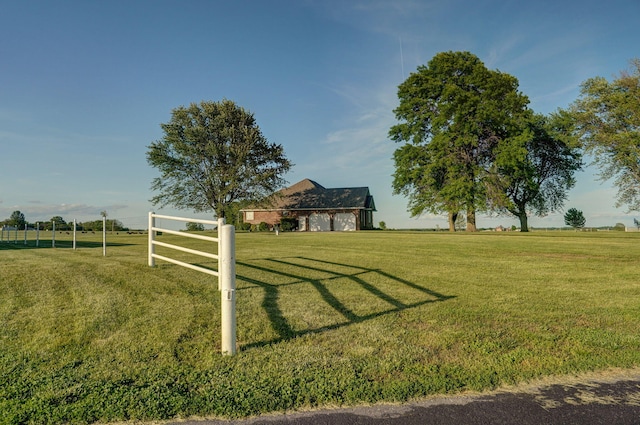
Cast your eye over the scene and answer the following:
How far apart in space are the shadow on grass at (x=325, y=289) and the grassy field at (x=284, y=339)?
0.15 feet

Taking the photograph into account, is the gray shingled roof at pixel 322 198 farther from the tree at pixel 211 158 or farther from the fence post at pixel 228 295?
the fence post at pixel 228 295

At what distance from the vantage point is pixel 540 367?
4.00 meters

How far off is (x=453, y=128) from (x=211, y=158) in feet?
84.4

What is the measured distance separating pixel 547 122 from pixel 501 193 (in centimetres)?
1446

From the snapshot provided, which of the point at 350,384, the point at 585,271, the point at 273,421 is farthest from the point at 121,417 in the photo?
the point at 585,271

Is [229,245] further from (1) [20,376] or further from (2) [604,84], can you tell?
(2) [604,84]

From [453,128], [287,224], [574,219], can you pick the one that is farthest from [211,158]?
[574,219]

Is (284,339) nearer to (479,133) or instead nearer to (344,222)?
(479,133)

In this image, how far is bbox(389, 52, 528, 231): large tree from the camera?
33.4 meters

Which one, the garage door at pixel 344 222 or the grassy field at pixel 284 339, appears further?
the garage door at pixel 344 222

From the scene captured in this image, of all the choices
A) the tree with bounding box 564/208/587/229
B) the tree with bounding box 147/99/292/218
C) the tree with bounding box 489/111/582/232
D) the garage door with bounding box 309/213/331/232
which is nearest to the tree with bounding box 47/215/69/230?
the tree with bounding box 147/99/292/218

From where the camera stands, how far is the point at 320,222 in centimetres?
5106

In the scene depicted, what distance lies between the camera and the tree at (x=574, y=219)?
52969 millimetres

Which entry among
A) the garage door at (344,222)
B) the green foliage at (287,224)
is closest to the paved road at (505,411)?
the garage door at (344,222)
